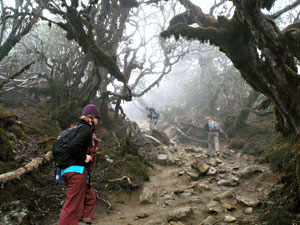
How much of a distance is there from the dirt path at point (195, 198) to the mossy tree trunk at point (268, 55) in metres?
2.02

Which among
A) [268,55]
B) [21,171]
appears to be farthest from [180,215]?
[268,55]

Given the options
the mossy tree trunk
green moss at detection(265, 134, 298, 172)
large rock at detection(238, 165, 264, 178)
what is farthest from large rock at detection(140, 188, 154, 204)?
the mossy tree trunk

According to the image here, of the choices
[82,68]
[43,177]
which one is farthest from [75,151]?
[82,68]

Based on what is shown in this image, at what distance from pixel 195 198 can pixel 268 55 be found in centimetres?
422

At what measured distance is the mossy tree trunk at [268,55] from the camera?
4730 mm

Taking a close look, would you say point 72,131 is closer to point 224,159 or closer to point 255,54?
point 255,54

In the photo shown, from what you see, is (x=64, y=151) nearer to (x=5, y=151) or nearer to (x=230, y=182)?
(x=5, y=151)

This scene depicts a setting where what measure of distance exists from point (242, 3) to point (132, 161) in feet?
20.3

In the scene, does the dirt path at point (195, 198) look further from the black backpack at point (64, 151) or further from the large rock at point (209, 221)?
the black backpack at point (64, 151)

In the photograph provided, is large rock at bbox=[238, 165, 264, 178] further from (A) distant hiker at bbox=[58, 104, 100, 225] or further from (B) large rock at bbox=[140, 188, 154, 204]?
(A) distant hiker at bbox=[58, 104, 100, 225]

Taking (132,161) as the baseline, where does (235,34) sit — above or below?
above

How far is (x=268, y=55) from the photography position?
4.91 metres

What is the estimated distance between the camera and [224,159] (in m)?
9.81

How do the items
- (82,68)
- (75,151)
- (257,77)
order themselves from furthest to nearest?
(82,68)
(257,77)
(75,151)
